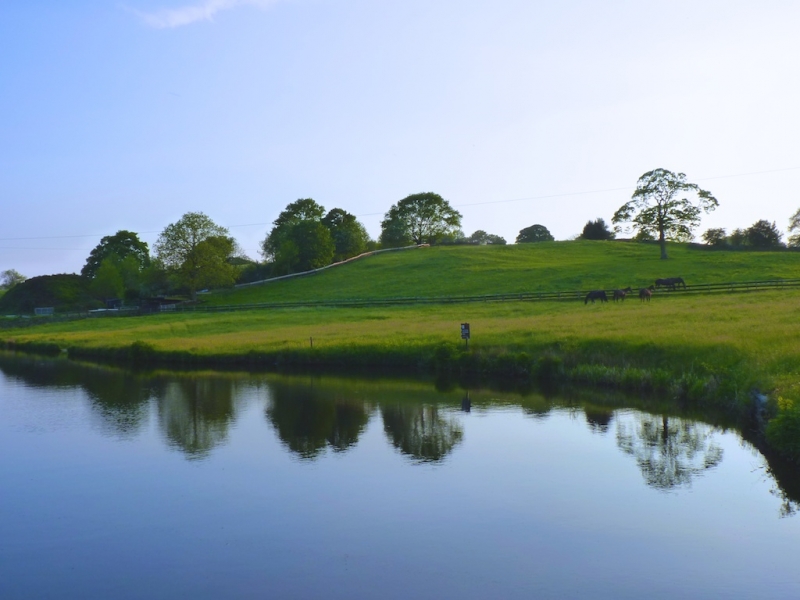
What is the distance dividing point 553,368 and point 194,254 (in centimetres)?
5685

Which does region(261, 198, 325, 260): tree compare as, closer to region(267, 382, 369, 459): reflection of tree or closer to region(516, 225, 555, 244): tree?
region(516, 225, 555, 244): tree

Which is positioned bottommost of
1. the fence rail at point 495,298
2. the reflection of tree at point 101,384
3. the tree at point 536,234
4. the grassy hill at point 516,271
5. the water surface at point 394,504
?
the water surface at point 394,504

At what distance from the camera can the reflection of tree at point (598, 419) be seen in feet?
75.8

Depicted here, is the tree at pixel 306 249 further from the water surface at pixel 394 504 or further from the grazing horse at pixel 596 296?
the water surface at pixel 394 504

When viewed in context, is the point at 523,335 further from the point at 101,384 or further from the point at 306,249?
the point at 306,249

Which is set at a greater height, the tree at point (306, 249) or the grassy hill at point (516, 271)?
the tree at point (306, 249)

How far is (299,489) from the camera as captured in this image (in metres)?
17.6

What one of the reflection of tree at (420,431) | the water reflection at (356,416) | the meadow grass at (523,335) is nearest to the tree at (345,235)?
the meadow grass at (523,335)

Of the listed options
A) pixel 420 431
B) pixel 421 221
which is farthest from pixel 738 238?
pixel 420 431

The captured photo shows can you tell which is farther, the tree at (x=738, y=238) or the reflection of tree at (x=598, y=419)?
the tree at (x=738, y=238)

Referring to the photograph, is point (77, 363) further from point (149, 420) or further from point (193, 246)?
point (193, 246)

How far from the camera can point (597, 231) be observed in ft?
372

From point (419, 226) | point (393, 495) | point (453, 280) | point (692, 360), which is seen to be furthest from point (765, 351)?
point (419, 226)

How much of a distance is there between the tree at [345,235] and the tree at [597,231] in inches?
1282
